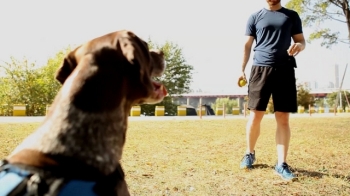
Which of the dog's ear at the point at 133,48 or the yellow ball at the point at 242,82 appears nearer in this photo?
the dog's ear at the point at 133,48

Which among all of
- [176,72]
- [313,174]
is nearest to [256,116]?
[313,174]

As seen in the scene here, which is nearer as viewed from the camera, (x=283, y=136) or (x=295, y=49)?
(x=295, y=49)

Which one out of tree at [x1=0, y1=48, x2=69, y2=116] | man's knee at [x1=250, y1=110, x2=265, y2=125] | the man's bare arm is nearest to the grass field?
man's knee at [x1=250, y1=110, x2=265, y2=125]

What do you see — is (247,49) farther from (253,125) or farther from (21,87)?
(21,87)

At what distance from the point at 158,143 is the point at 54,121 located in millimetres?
6422

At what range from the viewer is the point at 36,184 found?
1.81 meters

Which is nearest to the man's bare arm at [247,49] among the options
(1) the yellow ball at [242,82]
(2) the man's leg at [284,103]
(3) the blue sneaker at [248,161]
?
(1) the yellow ball at [242,82]

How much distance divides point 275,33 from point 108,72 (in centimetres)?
347

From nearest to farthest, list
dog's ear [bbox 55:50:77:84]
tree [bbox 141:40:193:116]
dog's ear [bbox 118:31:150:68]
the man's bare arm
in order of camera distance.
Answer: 1. dog's ear [bbox 118:31:150:68]
2. dog's ear [bbox 55:50:77:84]
3. the man's bare arm
4. tree [bbox 141:40:193:116]

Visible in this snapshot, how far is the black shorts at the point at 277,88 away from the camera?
5.14m

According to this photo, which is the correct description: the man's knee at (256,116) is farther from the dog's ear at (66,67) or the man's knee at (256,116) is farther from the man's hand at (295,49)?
the dog's ear at (66,67)

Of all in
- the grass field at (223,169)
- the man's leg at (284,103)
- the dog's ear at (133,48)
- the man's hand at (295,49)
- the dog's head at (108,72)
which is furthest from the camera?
the man's leg at (284,103)

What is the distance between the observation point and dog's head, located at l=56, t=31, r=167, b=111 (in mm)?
2070

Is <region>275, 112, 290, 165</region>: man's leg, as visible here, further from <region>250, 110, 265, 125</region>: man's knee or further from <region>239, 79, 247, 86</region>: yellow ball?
<region>239, 79, 247, 86</region>: yellow ball
